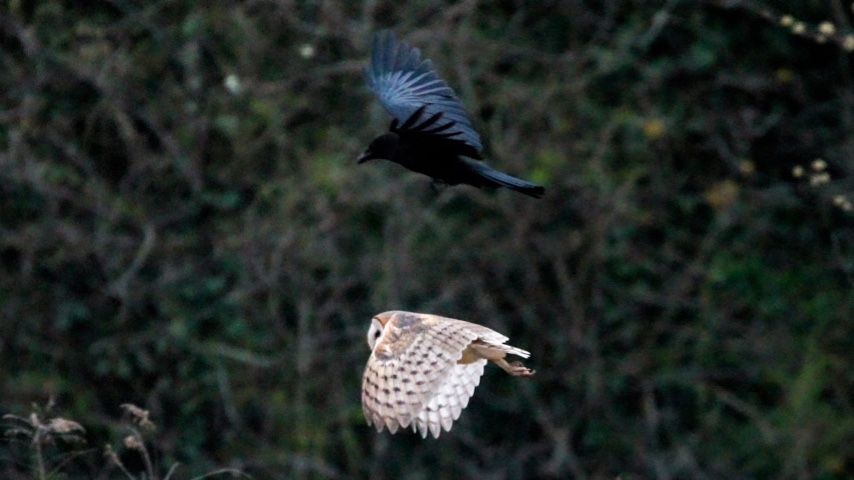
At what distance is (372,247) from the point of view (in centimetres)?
748

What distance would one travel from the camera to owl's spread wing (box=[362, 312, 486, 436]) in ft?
12.8

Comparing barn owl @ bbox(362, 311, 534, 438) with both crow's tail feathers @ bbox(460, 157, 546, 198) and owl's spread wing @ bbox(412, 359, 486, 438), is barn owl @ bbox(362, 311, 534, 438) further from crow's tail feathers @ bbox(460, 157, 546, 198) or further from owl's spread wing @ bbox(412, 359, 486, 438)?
crow's tail feathers @ bbox(460, 157, 546, 198)

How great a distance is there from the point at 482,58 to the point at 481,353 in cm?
358

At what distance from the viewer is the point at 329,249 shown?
24.5 ft

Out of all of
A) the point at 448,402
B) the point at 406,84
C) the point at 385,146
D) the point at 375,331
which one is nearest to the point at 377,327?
the point at 375,331

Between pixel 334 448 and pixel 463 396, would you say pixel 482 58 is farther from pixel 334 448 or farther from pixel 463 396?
pixel 463 396

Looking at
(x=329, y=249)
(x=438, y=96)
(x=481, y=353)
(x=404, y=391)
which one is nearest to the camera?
(x=404, y=391)

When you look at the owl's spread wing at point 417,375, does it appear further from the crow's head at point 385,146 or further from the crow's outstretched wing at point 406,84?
the crow's outstretched wing at point 406,84

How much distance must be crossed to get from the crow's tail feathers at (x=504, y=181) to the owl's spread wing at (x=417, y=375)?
44 centimetres

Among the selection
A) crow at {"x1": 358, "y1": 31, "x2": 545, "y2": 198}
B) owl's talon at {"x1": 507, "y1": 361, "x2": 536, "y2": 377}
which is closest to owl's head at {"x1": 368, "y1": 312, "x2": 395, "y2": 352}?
owl's talon at {"x1": 507, "y1": 361, "x2": 536, "y2": 377}

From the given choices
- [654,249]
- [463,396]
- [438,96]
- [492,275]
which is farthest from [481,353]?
[654,249]

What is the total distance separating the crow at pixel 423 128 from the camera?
4332 mm

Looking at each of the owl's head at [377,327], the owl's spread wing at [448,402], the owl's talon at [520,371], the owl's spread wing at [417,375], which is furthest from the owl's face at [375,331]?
the owl's talon at [520,371]

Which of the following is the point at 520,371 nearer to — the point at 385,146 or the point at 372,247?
the point at 385,146
